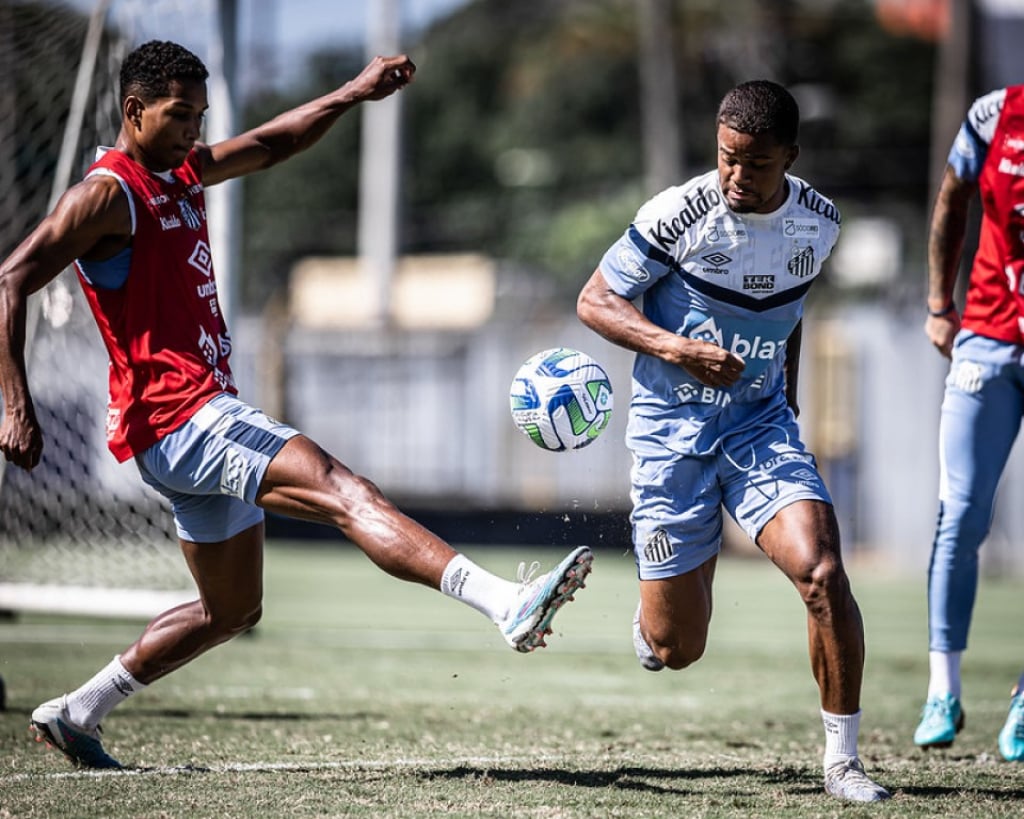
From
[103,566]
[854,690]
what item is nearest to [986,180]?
[854,690]

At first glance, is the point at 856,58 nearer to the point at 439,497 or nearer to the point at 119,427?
the point at 439,497

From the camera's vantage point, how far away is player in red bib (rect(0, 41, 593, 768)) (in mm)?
5512

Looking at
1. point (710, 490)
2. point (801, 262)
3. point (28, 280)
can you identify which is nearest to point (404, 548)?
point (710, 490)

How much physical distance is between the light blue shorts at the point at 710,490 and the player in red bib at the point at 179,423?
3.27 ft

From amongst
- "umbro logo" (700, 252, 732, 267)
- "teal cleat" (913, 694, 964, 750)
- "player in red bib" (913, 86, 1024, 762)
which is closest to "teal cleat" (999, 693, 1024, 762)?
→ "player in red bib" (913, 86, 1024, 762)

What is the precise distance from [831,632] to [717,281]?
139 centimetres

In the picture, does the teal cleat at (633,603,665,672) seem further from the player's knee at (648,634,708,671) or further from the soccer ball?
the soccer ball

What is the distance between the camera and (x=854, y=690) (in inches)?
227

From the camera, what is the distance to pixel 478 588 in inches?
212

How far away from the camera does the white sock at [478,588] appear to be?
5.33 metres

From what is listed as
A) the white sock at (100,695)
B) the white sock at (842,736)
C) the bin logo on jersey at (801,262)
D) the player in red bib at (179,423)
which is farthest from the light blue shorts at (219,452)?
the white sock at (842,736)

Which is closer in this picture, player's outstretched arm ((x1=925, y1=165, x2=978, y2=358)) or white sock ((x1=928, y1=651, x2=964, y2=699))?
white sock ((x1=928, y1=651, x2=964, y2=699))

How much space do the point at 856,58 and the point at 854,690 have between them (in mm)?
43298

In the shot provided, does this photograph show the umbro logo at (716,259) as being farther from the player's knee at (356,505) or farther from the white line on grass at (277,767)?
the white line on grass at (277,767)
